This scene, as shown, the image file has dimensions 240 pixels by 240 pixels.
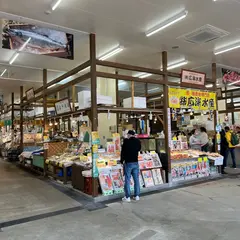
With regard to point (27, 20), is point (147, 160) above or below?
below

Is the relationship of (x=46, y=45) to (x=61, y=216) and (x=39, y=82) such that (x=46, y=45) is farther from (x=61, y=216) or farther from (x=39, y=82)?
(x=39, y=82)

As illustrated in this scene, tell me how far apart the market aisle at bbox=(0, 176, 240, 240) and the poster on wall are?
11.5 feet

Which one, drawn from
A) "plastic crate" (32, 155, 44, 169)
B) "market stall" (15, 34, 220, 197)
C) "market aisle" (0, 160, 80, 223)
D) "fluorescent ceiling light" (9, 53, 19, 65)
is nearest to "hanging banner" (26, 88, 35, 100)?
"market stall" (15, 34, 220, 197)

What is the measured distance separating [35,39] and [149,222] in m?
4.42

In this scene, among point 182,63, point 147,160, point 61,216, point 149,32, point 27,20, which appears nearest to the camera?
point 61,216

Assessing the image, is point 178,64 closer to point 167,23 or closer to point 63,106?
point 167,23

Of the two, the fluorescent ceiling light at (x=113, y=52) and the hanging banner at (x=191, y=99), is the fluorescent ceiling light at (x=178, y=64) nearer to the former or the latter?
the hanging banner at (x=191, y=99)

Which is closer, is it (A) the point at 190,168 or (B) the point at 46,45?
(B) the point at 46,45

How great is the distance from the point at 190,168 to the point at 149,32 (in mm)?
4230

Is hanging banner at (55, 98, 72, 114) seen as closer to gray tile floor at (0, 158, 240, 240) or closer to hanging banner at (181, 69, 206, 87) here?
gray tile floor at (0, 158, 240, 240)

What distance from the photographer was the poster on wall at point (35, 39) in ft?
16.9

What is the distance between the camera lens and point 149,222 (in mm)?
4234

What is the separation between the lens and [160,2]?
4.83 metres

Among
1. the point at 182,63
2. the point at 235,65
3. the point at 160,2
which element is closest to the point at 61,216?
the point at 160,2
